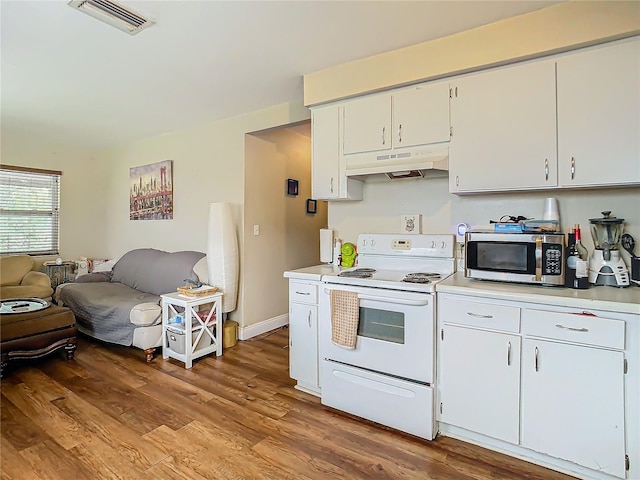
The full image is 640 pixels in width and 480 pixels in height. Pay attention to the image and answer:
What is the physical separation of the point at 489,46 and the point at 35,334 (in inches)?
159

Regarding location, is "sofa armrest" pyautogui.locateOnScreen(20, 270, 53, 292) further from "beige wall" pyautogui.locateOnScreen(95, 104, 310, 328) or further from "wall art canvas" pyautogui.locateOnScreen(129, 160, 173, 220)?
"wall art canvas" pyautogui.locateOnScreen(129, 160, 173, 220)

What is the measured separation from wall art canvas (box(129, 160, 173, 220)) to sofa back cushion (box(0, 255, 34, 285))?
4.38ft

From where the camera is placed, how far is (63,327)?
3246mm

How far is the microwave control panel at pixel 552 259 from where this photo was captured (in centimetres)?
197

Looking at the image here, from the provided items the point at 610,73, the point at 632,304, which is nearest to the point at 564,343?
the point at 632,304

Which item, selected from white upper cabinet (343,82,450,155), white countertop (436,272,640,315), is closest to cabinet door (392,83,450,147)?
white upper cabinet (343,82,450,155)

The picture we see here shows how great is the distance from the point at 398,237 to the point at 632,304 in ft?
4.74

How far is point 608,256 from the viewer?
Result: 2.08m

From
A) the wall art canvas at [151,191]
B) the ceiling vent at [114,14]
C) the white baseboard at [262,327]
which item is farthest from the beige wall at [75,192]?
the ceiling vent at [114,14]

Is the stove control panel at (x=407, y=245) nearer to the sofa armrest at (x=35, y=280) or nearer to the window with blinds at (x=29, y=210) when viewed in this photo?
the sofa armrest at (x=35, y=280)

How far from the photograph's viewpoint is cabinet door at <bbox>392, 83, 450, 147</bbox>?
94.9 inches

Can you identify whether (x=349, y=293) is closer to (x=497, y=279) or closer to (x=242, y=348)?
(x=497, y=279)

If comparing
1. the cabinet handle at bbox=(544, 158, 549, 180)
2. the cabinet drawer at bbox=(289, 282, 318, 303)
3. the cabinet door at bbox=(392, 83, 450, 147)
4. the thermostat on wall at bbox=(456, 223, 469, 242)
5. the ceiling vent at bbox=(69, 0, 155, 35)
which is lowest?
the cabinet drawer at bbox=(289, 282, 318, 303)

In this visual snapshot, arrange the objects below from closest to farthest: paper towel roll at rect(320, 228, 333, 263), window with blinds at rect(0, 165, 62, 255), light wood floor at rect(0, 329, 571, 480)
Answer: light wood floor at rect(0, 329, 571, 480), paper towel roll at rect(320, 228, 333, 263), window with blinds at rect(0, 165, 62, 255)
